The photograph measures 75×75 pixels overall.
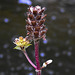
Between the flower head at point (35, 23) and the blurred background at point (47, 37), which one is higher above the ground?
the flower head at point (35, 23)

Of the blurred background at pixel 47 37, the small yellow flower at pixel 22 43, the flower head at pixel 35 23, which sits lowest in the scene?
the blurred background at pixel 47 37

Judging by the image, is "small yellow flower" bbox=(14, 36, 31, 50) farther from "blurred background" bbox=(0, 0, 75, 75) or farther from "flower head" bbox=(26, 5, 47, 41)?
"blurred background" bbox=(0, 0, 75, 75)

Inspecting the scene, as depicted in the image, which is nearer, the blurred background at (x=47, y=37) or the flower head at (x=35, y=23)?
the flower head at (x=35, y=23)

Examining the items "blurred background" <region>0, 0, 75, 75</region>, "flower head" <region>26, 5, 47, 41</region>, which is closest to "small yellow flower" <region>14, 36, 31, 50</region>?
"flower head" <region>26, 5, 47, 41</region>

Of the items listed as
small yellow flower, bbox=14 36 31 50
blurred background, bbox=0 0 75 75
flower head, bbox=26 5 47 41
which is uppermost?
flower head, bbox=26 5 47 41

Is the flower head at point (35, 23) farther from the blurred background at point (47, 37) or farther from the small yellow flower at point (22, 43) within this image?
the blurred background at point (47, 37)

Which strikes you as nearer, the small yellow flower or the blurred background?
the small yellow flower

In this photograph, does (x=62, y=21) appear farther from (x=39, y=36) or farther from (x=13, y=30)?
(x=39, y=36)

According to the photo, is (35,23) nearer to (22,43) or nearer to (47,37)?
(22,43)

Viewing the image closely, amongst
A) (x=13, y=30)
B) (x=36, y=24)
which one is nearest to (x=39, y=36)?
(x=36, y=24)

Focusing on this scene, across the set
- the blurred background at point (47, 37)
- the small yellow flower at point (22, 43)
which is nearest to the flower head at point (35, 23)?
the small yellow flower at point (22, 43)
